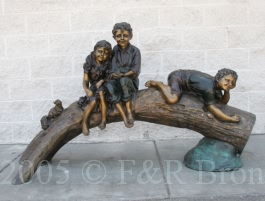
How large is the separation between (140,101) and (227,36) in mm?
2148

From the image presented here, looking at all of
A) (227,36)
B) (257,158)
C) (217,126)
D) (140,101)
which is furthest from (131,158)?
(227,36)

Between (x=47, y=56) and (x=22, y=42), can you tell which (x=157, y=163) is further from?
(x=22, y=42)

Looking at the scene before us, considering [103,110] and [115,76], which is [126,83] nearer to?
[115,76]

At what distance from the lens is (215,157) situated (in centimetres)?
397

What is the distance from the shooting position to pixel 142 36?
539 centimetres

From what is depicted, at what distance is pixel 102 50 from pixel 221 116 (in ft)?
4.83

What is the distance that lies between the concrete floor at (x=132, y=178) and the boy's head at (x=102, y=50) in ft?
4.13

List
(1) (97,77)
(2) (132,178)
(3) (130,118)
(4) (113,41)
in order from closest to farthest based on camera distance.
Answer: (2) (132,178)
(3) (130,118)
(1) (97,77)
(4) (113,41)

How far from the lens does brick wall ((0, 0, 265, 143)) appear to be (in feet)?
17.6

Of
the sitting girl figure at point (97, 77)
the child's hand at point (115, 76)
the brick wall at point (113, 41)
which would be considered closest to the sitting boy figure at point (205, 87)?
the child's hand at point (115, 76)

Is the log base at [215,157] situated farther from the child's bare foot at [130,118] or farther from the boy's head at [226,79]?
the child's bare foot at [130,118]

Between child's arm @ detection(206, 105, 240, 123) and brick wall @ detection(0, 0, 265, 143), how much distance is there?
1.64m

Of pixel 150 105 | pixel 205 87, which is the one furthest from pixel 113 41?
pixel 205 87

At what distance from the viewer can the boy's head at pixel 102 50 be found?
3957mm
